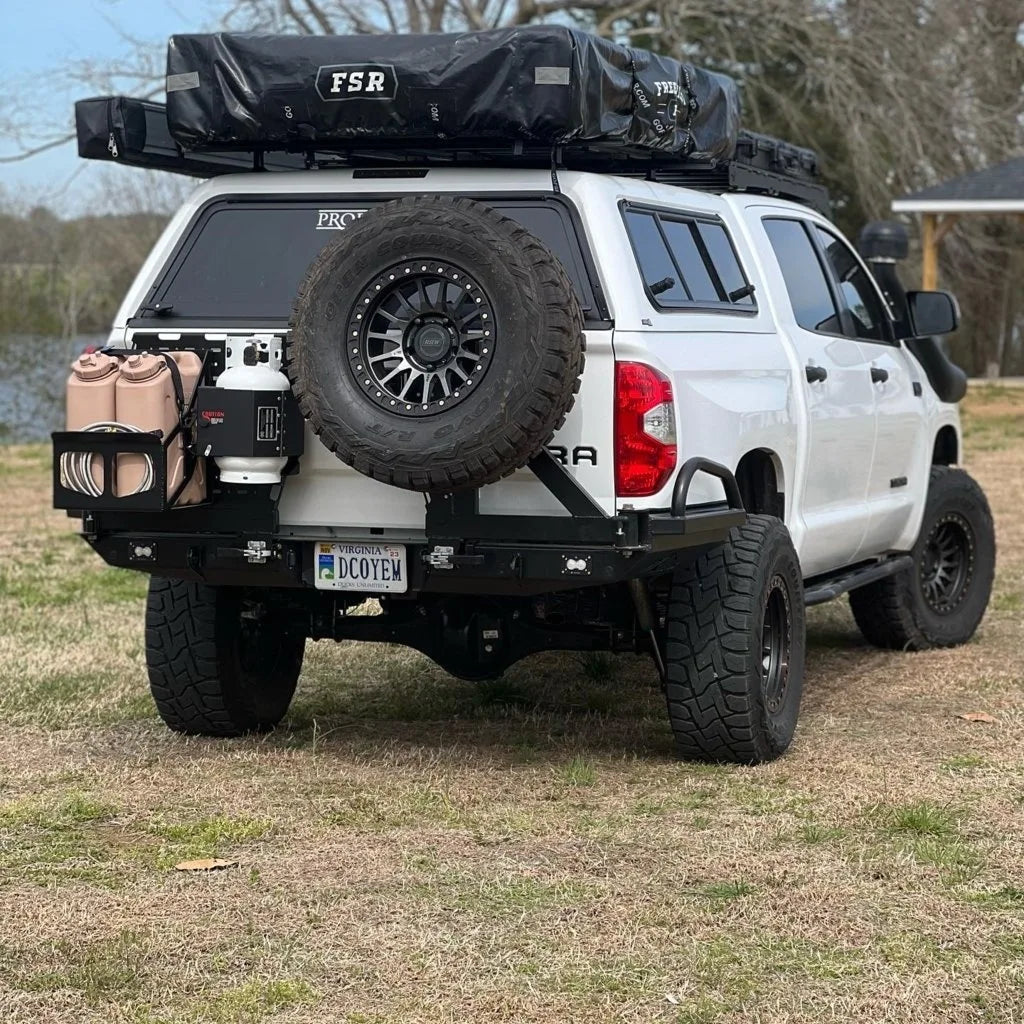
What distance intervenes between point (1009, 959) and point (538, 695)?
3521 mm

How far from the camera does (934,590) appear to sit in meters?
8.92

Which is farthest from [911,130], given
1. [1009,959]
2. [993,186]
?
[1009,959]

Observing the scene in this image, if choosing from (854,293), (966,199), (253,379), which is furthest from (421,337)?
(966,199)

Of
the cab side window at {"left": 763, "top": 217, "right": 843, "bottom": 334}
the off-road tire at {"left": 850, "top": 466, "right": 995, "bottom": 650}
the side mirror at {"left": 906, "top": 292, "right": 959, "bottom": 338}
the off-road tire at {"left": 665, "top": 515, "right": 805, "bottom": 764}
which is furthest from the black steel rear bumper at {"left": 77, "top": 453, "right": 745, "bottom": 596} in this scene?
the off-road tire at {"left": 850, "top": 466, "right": 995, "bottom": 650}

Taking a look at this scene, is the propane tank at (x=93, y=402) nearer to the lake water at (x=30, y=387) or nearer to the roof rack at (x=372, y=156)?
the roof rack at (x=372, y=156)

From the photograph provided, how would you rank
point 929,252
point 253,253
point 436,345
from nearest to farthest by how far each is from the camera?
point 436,345 < point 253,253 < point 929,252

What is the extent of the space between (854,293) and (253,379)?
10.7 feet

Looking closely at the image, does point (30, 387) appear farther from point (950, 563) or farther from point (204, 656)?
point (204, 656)

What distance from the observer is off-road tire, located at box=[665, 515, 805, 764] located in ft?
19.9

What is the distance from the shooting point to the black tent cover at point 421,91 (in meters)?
5.80

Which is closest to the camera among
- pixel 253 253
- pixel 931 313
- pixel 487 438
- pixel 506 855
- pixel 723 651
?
pixel 506 855

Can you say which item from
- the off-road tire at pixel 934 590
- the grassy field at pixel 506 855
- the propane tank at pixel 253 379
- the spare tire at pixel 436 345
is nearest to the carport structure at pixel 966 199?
the off-road tire at pixel 934 590

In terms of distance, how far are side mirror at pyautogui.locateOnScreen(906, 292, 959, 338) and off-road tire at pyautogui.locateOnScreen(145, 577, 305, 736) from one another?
10.6 ft

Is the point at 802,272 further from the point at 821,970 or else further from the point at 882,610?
the point at 821,970
